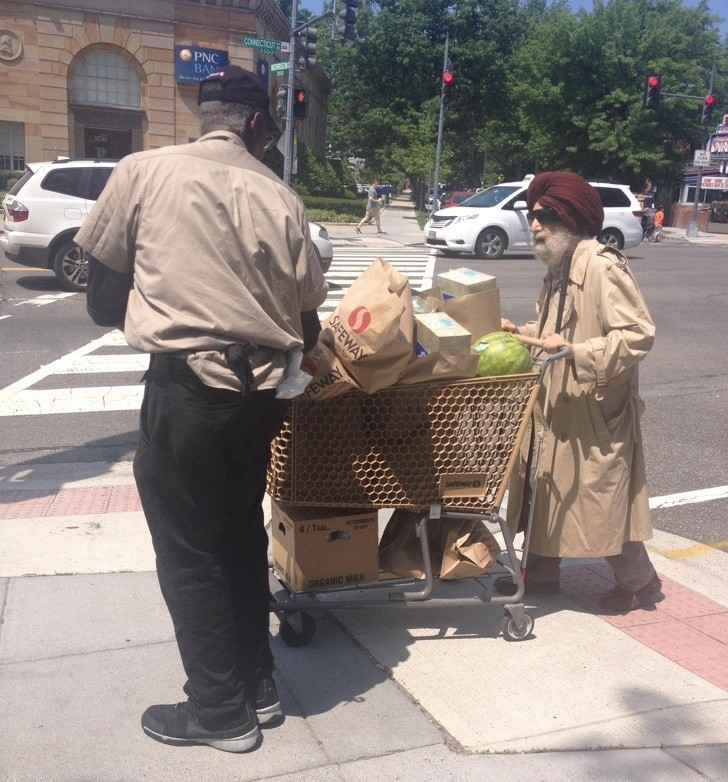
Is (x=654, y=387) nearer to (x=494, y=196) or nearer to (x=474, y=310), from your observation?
(x=474, y=310)

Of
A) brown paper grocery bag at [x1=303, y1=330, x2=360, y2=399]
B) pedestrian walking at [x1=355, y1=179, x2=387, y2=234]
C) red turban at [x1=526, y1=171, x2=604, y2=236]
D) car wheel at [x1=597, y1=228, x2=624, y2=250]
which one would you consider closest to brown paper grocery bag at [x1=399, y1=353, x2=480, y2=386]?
brown paper grocery bag at [x1=303, y1=330, x2=360, y2=399]


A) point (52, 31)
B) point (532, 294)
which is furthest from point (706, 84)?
point (532, 294)

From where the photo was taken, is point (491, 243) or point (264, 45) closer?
point (264, 45)

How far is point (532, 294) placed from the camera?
48.6ft

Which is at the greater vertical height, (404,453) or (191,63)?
(191,63)

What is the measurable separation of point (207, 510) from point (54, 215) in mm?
11612

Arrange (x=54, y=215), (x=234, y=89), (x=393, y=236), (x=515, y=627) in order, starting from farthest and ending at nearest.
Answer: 1. (x=393, y=236)
2. (x=54, y=215)
3. (x=515, y=627)
4. (x=234, y=89)

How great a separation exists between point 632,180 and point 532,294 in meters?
36.2

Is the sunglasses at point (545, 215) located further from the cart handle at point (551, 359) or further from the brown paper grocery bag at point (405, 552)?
the brown paper grocery bag at point (405, 552)

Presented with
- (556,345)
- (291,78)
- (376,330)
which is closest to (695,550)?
(556,345)

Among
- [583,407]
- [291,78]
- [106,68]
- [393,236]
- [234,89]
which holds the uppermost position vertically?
[106,68]

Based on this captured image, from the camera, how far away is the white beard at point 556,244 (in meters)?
3.97

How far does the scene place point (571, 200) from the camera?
12.7 feet

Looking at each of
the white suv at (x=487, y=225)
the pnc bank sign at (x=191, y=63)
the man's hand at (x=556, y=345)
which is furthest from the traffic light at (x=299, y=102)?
the man's hand at (x=556, y=345)
